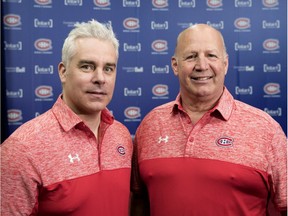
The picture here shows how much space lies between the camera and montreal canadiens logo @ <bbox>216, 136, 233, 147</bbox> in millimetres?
1670

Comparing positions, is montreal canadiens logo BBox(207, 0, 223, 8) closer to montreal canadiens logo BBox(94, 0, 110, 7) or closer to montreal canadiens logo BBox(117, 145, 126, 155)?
montreal canadiens logo BBox(94, 0, 110, 7)

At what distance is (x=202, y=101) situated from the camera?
1810 millimetres

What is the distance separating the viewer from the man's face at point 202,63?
1.77 meters

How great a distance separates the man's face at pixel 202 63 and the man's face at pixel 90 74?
0.36 m

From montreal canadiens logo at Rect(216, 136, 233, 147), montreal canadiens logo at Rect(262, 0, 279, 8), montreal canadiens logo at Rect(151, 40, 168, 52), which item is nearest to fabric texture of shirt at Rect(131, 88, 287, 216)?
montreal canadiens logo at Rect(216, 136, 233, 147)

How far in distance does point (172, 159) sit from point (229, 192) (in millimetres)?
278

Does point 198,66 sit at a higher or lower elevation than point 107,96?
higher

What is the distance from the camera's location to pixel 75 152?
1.55 m

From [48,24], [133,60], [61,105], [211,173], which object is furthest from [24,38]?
[211,173]

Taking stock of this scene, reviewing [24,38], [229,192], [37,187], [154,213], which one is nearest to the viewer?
[37,187]

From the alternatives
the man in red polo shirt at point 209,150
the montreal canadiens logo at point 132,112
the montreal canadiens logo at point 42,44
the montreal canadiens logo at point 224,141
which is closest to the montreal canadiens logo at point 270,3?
the montreal canadiens logo at point 132,112

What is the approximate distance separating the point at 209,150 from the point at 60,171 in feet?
2.08

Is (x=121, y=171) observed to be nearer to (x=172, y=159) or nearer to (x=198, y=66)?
(x=172, y=159)

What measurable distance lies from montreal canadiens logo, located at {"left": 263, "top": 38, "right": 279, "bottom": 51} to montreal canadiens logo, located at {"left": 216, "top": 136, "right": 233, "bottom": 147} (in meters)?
3.19
